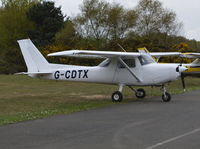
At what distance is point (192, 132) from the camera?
9.21 m

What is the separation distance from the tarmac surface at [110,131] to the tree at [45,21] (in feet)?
148

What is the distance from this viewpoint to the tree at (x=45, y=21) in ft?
190

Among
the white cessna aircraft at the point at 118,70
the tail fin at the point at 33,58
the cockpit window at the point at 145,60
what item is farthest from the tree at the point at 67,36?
the cockpit window at the point at 145,60

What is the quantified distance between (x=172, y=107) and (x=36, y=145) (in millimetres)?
7803

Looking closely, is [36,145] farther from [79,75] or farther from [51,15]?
[51,15]

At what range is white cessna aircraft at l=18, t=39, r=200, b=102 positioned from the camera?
17.0 m

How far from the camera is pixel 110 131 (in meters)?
9.48

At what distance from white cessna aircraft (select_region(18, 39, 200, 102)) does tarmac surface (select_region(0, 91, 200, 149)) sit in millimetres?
3628

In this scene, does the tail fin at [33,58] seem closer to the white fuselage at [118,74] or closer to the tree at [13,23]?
the white fuselage at [118,74]

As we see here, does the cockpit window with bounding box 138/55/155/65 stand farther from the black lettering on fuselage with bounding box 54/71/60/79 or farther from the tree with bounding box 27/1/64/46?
the tree with bounding box 27/1/64/46

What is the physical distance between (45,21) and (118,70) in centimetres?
4198

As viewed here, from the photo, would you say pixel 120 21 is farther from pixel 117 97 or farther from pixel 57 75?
pixel 117 97

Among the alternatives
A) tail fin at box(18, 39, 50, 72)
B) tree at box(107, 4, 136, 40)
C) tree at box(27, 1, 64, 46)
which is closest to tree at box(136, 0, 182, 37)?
tree at box(107, 4, 136, 40)

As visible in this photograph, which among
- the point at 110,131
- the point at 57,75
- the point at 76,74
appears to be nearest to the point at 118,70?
the point at 76,74
